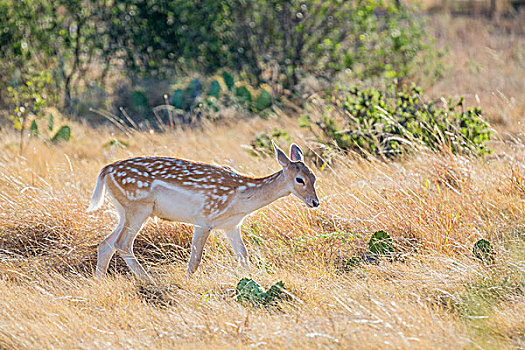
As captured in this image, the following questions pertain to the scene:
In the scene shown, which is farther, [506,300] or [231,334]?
[506,300]

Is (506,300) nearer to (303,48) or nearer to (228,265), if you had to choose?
(228,265)

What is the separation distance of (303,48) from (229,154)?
17.2 ft

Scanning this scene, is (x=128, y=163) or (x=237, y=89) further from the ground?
(x=128, y=163)

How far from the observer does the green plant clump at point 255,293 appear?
A: 4.80 metres

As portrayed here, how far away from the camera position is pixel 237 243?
579 cm

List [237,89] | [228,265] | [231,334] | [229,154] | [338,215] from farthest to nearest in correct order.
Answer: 1. [237,89]
2. [229,154]
3. [338,215]
4. [228,265]
5. [231,334]

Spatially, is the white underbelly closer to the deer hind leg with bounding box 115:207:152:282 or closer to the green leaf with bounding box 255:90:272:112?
the deer hind leg with bounding box 115:207:152:282

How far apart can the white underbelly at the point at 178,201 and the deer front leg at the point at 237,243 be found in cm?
34

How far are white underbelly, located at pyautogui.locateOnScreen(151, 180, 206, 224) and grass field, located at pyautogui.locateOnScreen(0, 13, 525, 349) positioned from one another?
45 centimetres

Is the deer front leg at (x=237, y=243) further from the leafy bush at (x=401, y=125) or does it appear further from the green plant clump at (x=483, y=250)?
the leafy bush at (x=401, y=125)

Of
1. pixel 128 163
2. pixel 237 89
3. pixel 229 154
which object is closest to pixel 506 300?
pixel 128 163

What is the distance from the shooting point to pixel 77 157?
370 inches

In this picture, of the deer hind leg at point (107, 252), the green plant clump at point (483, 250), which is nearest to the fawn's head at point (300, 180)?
the green plant clump at point (483, 250)

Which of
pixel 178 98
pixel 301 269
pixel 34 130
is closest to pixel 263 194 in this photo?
pixel 301 269
